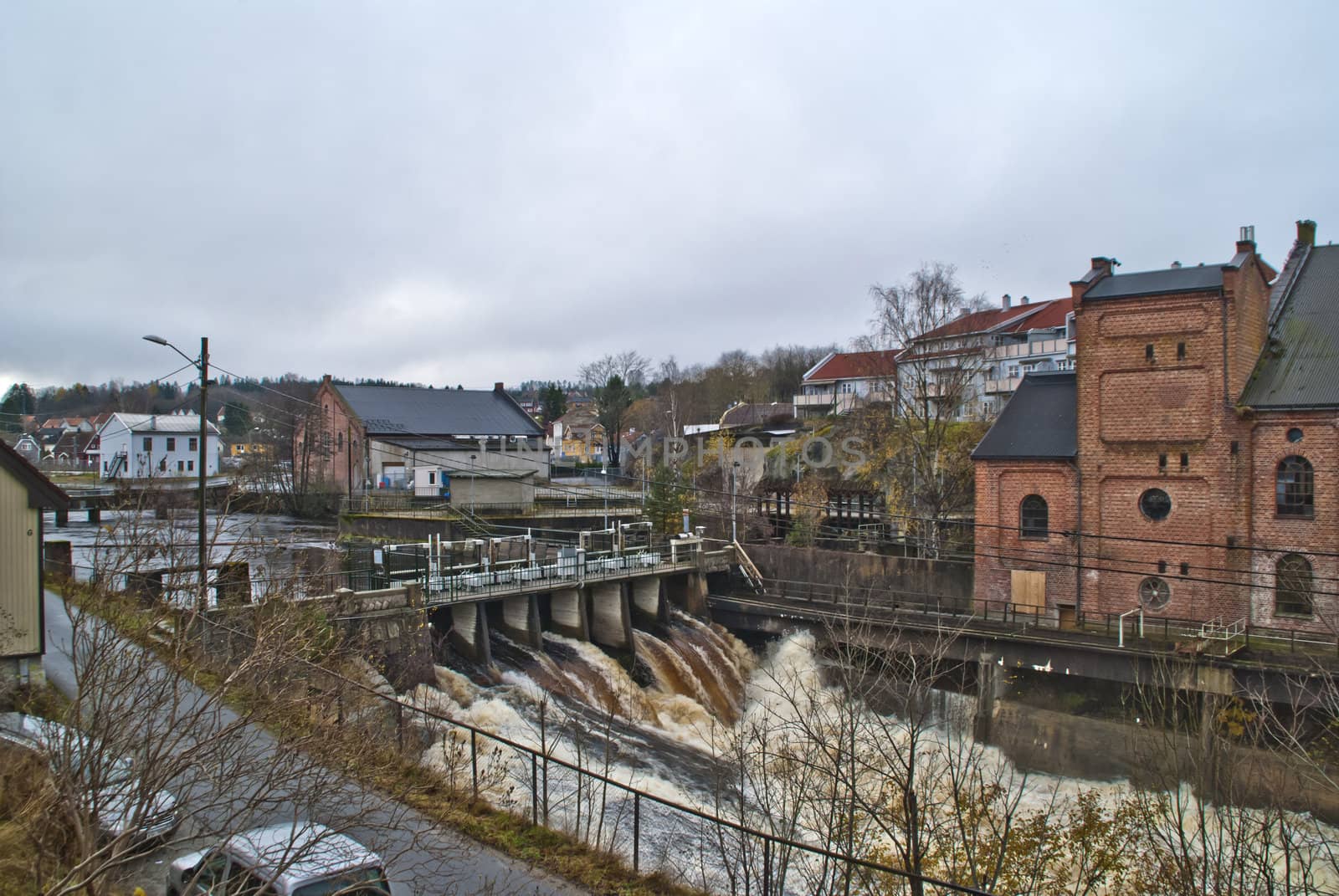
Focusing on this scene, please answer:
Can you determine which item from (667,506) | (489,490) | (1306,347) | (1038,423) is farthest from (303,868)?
(489,490)

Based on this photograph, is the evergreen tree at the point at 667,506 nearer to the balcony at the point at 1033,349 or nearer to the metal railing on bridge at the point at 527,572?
the metal railing on bridge at the point at 527,572

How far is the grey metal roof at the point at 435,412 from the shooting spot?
56.1m

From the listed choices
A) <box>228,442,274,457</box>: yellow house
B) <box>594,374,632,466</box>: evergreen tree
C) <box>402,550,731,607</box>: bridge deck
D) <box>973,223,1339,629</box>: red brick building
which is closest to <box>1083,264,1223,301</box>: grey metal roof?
<box>973,223,1339,629</box>: red brick building

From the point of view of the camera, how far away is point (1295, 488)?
81.7ft

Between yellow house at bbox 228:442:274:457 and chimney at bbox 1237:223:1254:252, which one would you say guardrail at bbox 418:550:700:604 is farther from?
yellow house at bbox 228:442:274:457

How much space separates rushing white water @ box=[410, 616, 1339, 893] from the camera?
34.4 feet

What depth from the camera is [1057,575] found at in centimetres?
2838

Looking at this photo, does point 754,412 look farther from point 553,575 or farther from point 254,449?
point 553,575

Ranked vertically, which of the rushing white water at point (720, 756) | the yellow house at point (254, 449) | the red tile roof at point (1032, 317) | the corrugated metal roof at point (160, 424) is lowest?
the rushing white water at point (720, 756)

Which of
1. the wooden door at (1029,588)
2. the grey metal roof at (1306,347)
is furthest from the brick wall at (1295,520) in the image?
the wooden door at (1029,588)

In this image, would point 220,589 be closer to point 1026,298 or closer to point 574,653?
point 574,653

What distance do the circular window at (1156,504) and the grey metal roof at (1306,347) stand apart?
3522mm

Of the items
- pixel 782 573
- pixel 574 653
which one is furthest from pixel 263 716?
pixel 782 573

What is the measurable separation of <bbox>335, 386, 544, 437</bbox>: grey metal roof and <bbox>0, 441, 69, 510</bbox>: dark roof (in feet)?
128
